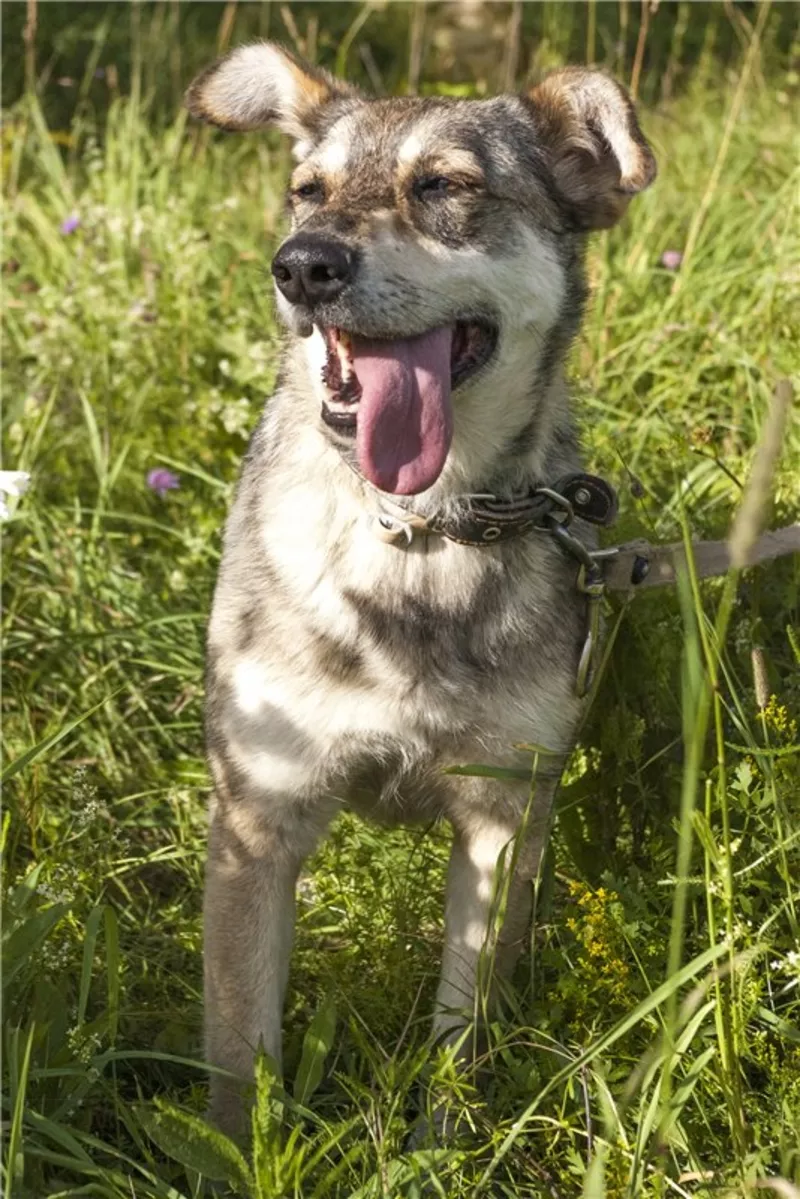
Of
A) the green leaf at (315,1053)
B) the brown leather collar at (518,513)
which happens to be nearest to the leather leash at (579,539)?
the brown leather collar at (518,513)

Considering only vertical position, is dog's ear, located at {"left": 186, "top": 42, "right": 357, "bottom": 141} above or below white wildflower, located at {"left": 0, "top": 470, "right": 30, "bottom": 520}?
above

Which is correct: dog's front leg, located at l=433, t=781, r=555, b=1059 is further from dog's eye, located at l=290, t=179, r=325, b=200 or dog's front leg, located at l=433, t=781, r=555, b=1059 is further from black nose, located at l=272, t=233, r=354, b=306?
dog's eye, located at l=290, t=179, r=325, b=200

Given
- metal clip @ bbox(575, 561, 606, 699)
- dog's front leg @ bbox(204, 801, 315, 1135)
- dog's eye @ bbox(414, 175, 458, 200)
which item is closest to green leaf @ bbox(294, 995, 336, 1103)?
dog's front leg @ bbox(204, 801, 315, 1135)

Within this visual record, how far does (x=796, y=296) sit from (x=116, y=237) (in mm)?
2242

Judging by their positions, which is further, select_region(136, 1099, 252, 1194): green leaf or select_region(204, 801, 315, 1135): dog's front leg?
select_region(204, 801, 315, 1135): dog's front leg

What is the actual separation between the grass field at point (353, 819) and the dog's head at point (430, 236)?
0.50 m

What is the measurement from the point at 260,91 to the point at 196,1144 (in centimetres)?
216

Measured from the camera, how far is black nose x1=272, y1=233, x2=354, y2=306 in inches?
105

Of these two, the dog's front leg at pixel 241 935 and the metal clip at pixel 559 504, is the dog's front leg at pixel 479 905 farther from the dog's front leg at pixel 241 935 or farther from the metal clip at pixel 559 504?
the metal clip at pixel 559 504

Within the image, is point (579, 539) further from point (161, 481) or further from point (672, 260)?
point (672, 260)

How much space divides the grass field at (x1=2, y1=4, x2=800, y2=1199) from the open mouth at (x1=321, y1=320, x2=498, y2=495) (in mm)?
541

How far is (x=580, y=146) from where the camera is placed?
321 cm

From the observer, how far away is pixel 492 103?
3186 mm

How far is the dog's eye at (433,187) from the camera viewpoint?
296 cm
